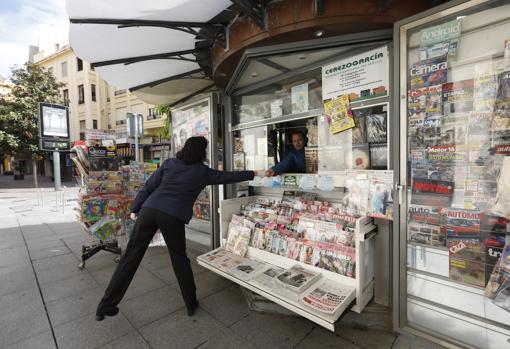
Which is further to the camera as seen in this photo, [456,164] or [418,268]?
[418,268]

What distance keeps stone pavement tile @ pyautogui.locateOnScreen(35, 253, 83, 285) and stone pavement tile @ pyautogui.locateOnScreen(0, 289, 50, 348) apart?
335mm

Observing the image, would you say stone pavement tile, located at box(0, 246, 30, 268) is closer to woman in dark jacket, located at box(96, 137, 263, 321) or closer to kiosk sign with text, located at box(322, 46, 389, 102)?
woman in dark jacket, located at box(96, 137, 263, 321)

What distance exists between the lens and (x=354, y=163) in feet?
8.86

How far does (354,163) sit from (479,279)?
1335 mm

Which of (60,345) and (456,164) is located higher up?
(456,164)

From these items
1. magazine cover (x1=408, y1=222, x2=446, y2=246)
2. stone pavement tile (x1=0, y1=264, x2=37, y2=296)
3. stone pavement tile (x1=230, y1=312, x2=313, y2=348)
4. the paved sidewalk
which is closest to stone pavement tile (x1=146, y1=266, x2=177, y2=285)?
the paved sidewalk

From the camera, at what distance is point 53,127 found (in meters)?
8.95

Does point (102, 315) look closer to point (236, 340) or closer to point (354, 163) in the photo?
point (236, 340)

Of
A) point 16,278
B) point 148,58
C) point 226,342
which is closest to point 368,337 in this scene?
point 226,342

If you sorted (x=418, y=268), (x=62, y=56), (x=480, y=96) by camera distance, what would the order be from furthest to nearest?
(x=62, y=56) < (x=418, y=268) < (x=480, y=96)

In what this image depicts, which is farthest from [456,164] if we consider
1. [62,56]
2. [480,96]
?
[62,56]

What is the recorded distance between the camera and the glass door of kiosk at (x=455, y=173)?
70.9 inches

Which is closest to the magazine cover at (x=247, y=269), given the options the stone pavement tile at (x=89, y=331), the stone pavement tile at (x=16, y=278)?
the stone pavement tile at (x=89, y=331)

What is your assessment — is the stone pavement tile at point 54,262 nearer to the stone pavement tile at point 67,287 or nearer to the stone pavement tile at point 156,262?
the stone pavement tile at point 67,287
